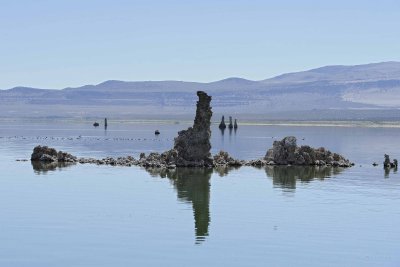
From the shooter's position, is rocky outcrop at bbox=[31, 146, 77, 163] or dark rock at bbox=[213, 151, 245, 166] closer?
dark rock at bbox=[213, 151, 245, 166]

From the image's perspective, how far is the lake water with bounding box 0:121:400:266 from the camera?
3206cm

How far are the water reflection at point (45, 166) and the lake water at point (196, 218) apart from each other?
876mm

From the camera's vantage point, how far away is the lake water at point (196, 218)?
105 ft

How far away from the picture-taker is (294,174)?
2608 inches

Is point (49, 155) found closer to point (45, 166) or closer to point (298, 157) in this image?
point (45, 166)

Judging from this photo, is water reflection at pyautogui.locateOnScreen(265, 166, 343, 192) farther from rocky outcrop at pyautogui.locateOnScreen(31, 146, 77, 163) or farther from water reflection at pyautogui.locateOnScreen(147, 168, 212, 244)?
rocky outcrop at pyautogui.locateOnScreen(31, 146, 77, 163)

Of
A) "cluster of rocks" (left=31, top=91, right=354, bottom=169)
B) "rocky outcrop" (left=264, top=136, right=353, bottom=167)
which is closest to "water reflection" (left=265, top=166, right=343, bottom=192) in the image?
"rocky outcrop" (left=264, top=136, right=353, bottom=167)

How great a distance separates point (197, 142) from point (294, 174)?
27.5ft

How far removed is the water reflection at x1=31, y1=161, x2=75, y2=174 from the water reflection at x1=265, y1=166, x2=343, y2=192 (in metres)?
16.4

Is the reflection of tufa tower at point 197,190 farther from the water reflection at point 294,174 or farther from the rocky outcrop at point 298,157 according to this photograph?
the rocky outcrop at point 298,157

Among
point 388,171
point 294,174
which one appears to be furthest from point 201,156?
point 388,171

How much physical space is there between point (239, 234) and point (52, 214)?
974 centimetres

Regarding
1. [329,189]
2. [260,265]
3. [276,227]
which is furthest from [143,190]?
[260,265]

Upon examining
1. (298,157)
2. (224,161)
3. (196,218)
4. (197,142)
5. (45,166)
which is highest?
(197,142)
